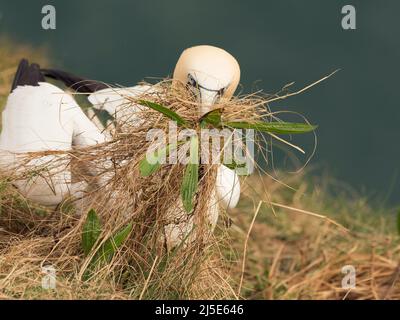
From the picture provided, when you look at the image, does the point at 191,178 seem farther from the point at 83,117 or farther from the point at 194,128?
the point at 83,117

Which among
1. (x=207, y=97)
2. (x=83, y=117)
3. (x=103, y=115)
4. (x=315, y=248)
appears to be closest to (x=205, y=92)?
(x=207, y=97)

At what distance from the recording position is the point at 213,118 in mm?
2965

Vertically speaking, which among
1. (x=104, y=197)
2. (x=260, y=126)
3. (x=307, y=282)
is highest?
(x=260, y=126)

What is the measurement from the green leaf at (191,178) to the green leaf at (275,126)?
108 mm

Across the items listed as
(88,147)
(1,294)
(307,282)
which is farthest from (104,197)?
(307,282)

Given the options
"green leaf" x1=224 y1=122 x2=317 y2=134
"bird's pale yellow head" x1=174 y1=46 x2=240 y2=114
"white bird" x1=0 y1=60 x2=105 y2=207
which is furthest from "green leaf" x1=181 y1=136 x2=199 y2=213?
"white bird" x1=0 y1=60 x2=105 y2=207

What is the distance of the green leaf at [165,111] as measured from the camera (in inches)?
115

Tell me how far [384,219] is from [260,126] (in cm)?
184

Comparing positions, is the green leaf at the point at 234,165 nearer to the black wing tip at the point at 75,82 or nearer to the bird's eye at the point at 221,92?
the bird's eye at the point at 221,92

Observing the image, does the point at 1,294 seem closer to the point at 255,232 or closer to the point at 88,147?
the point at 88,147

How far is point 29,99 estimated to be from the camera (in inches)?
139

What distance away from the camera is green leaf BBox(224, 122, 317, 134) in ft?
9.64

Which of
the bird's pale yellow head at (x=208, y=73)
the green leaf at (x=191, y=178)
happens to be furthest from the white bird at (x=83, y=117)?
the green leaf at (x=191, y=178)

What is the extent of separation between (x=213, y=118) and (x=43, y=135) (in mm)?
682
